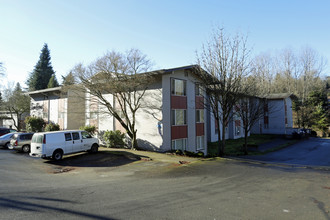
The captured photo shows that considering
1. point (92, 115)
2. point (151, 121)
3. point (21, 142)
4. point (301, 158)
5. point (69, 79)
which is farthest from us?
point (92, 115)

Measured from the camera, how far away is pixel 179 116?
20406 millimetres

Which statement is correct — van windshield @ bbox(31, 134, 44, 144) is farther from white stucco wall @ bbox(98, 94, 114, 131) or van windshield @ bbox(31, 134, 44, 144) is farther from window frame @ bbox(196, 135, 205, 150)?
window frame @ bbox(196, 135, 205, 150)

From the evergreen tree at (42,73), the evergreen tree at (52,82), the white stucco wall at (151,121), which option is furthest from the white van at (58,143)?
the evergreen tree at (42,73)

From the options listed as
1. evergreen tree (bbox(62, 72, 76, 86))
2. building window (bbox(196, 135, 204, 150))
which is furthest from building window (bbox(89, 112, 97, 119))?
building window (bbox(196, 135, 204, 150))

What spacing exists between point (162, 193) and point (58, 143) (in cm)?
993

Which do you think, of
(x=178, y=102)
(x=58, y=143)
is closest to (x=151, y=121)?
(x=178, y=102)

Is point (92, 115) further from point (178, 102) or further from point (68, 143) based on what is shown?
point (178, 102)

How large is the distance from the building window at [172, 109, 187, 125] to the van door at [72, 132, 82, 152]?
805 centimetres

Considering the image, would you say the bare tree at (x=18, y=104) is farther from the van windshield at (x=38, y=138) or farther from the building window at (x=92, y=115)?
the van windshield at (x=38, y=138)

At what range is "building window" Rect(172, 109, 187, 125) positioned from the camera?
65.0 feet

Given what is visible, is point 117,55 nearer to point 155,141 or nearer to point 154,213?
point 155,141

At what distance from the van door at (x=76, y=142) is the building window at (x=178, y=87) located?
349 inches

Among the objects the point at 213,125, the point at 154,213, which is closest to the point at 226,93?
the point at 154,213

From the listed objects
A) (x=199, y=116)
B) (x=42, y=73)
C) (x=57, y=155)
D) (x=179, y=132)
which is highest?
(x=42, y=73)
